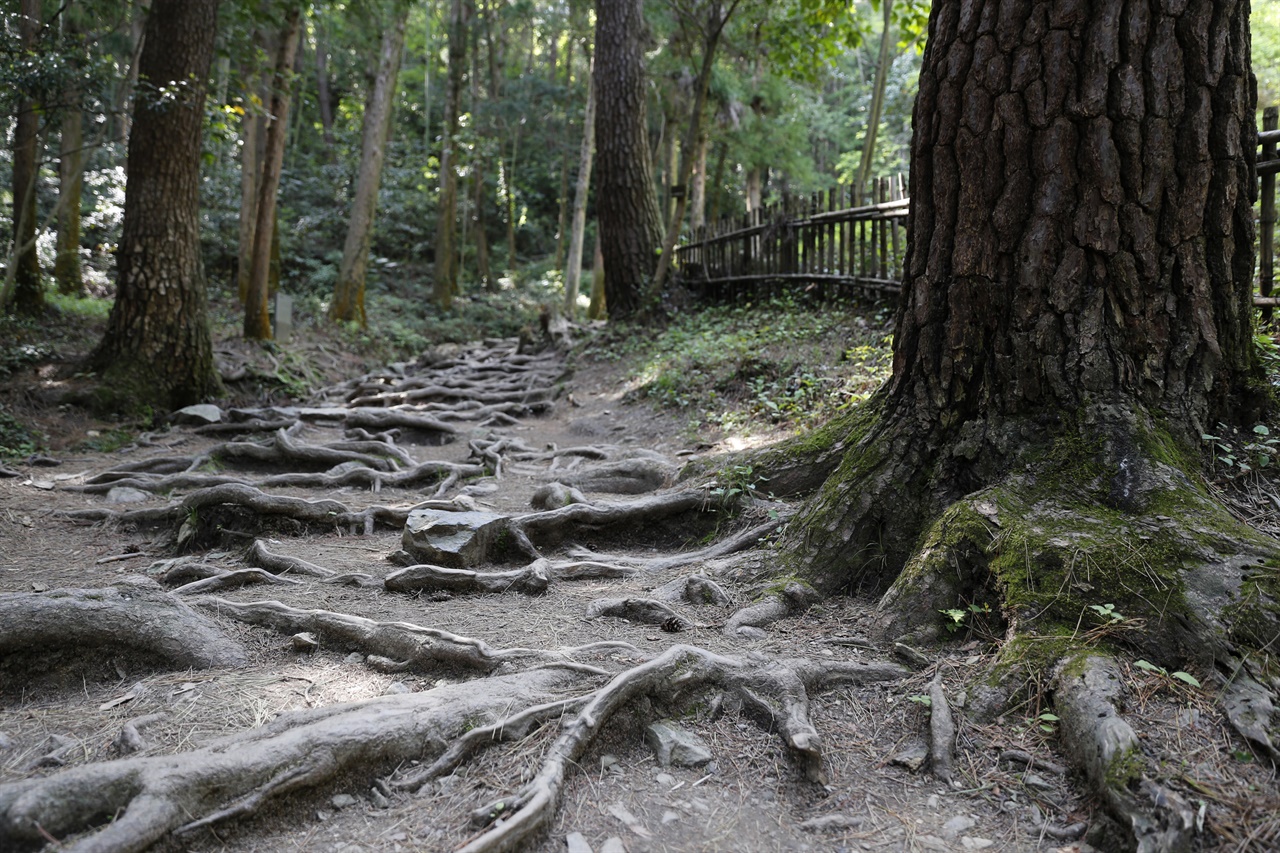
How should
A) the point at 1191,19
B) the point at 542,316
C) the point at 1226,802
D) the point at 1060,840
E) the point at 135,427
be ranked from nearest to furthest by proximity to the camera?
the point at 1226,802 < the point at 1060,840 < the point at 1191,19 < the point at 135,427 < the point at 542,316

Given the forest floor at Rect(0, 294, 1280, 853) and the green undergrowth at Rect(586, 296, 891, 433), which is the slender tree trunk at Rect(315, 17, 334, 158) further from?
the forest floor at Rect(0, 294, 1280, 853)

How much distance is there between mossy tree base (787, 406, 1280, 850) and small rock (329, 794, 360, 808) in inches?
82.8

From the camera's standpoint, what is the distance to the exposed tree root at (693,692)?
2.27 m

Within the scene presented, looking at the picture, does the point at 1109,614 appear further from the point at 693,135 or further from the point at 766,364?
the point at 693,135

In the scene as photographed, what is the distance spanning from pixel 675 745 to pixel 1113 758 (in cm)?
134

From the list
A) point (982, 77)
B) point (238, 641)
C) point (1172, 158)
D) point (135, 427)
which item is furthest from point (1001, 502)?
point (135, 427)

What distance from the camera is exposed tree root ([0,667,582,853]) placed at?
205 centimetres

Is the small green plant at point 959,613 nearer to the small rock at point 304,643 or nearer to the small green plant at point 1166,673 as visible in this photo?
the small green plant at point 1166,673

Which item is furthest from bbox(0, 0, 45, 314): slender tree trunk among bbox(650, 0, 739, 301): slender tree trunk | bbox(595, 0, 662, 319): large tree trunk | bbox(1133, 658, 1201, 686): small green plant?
bbox(1133, 658, 1201, 686): small green plant

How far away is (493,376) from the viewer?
41.5 feet

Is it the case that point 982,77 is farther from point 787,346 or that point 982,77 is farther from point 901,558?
point 787,346

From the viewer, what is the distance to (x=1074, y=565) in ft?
9.26

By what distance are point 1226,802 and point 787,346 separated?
7104 millimetres

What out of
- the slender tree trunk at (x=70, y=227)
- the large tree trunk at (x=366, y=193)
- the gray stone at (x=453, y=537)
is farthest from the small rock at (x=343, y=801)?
the large tree trunk at (x=366, y=193)
